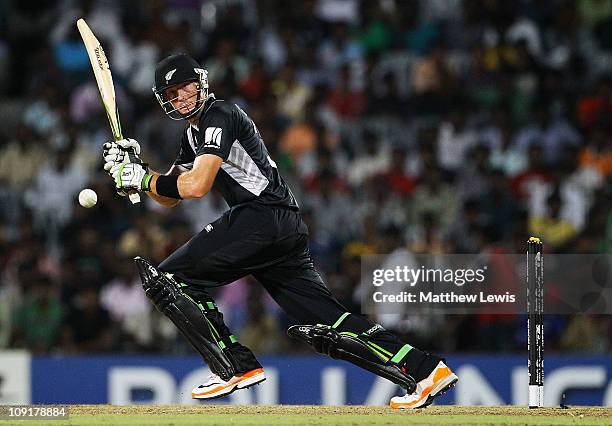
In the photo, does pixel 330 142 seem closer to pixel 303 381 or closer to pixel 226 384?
pixel 303 381

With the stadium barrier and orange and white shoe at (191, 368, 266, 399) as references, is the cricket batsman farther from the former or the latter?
the stadium barrier

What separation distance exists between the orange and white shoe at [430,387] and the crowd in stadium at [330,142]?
2823 millimetres

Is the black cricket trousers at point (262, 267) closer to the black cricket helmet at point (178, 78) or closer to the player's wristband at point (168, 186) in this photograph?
the player's wristband at point (168, 186)

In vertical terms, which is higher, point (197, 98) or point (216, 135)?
point (197, 98)

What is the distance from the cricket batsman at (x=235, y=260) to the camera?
7457 millimetres

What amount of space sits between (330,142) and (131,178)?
604cm

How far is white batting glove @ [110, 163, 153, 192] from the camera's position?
7.41m

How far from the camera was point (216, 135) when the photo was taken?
23.9 feet

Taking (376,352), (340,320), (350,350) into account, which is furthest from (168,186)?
(376,352)

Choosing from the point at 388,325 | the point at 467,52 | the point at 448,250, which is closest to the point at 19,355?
the point at 388,325

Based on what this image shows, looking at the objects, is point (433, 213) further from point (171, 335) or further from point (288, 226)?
point (288, 226)

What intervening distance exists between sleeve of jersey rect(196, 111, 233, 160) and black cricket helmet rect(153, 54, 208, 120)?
23cm

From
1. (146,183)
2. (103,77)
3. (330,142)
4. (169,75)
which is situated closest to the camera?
(146,183)

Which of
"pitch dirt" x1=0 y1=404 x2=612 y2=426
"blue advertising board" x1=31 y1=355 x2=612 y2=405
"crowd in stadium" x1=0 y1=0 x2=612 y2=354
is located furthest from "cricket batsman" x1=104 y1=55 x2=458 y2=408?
"blue advertising board" x1=31 y1=355 x2=612 y2=405
